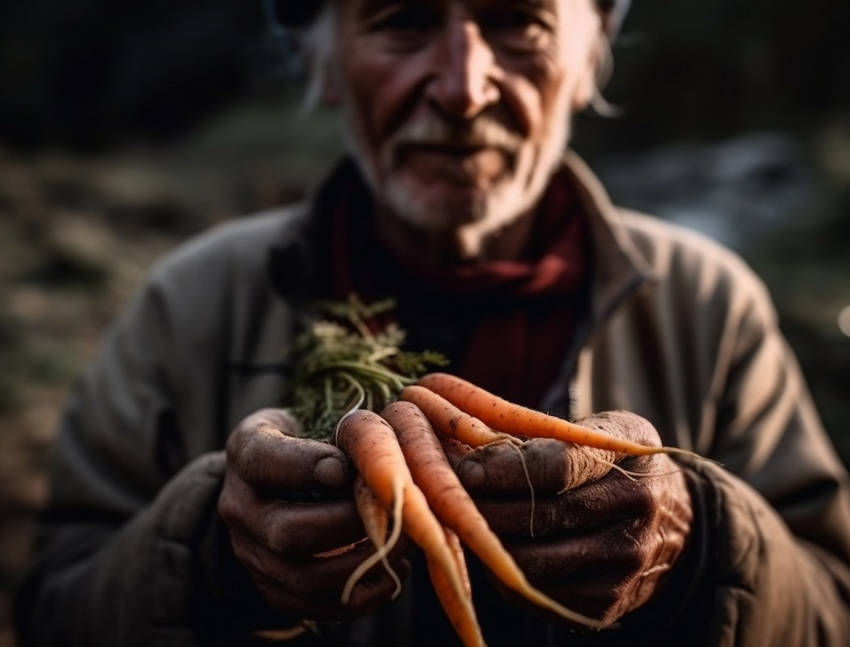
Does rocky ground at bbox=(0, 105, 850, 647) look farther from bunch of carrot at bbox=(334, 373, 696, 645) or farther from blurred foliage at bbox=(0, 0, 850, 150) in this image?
bunch of carrot at bbox=(334, 373, 696, 645)

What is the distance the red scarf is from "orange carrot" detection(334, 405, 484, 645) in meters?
0.81

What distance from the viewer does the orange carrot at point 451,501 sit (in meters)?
1.19

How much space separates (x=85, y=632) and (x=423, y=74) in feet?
6.25

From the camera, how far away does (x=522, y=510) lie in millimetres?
1241

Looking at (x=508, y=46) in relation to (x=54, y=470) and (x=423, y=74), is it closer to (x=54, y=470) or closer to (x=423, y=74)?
(x=423, y=74)

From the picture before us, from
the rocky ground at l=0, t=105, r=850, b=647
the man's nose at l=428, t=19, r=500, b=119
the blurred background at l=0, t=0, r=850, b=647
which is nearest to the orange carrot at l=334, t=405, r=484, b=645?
the man's nose at l=428, t=19, r=500, b=119

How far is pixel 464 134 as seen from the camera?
2.07 meters

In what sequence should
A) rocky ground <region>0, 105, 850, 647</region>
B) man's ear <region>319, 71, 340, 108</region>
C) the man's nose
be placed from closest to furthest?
the man's nose
man's ear <region>319, 71, 340, 108</region>
rocky ground <region>0, 105, 850, 647</region>

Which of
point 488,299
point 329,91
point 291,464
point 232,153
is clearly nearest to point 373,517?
point 291,464

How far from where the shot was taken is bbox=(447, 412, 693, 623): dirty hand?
1.23 m

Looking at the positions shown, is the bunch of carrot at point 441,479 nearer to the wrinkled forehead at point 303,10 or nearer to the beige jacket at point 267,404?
the beige jacket at point 267,404

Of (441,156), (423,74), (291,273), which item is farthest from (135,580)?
(423,74)

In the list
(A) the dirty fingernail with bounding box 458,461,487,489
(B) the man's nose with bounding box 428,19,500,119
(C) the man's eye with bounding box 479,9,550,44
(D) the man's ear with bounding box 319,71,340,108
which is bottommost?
(A) the dirty fingernail with bounding box 458,461,487,489

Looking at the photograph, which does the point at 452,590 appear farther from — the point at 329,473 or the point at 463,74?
the point at 463,74
